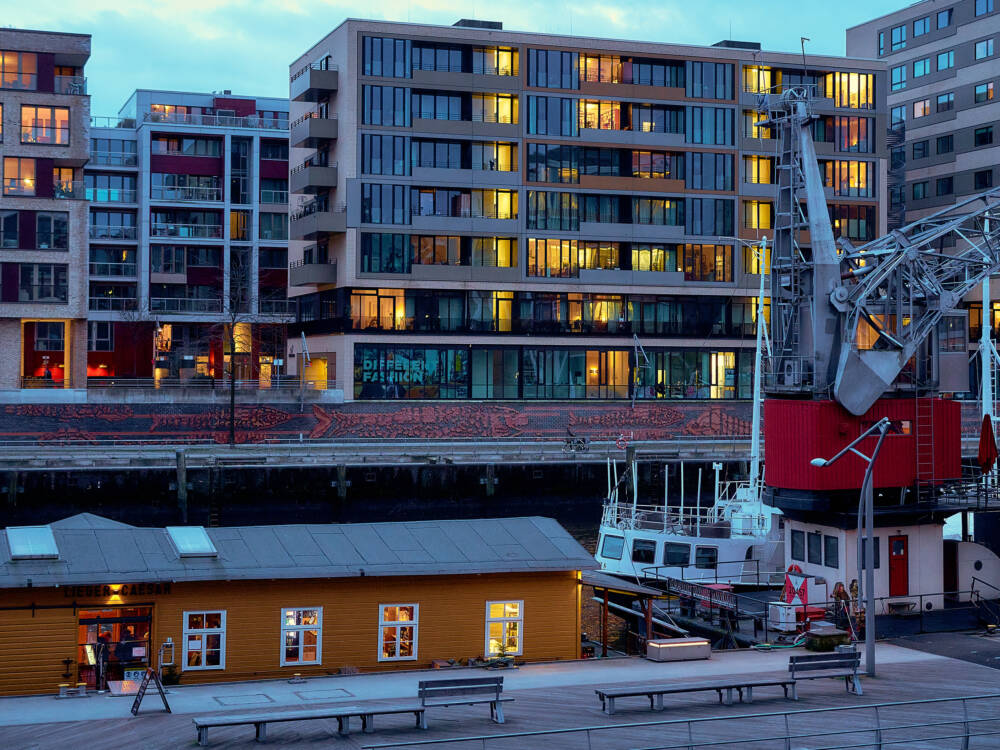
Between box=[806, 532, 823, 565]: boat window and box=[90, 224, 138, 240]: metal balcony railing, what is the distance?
95145mm

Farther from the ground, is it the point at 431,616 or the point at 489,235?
the point at 489,235

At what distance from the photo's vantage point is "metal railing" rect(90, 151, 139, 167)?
401 feet

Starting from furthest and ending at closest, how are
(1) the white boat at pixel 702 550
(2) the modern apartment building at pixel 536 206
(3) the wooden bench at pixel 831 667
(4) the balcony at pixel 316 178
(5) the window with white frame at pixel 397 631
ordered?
(4) the balcony at pixel 316 178 < (2) the modern apartment building at pixel 536 206 < (1) the white boat at pixel 702 550 < (5) the window with white frame at pixel 397 631 < (3) the wooden bench at pixel 831 667

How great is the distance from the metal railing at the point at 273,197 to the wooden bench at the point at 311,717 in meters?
102

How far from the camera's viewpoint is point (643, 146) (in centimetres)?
10162

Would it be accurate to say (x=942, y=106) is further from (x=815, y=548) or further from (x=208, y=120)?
(x=815, y=548)

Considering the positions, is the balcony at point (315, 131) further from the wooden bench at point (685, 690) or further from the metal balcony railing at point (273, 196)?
the wooden bench at point (685, 690)

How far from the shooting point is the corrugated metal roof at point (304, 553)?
1147 inches

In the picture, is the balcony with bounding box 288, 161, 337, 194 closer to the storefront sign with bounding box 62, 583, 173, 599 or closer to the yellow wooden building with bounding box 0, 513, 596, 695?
the yellow wooden building with bounding box 0, 513, 596, 695

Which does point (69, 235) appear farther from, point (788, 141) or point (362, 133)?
point (788, 141)

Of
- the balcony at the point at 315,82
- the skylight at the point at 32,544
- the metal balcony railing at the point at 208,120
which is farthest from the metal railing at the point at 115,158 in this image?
the skylight at the point at 32,544

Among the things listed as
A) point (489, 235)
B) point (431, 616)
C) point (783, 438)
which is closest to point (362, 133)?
point (489, 235)

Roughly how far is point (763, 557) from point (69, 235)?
56.6 metres

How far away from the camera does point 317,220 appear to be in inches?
3802
